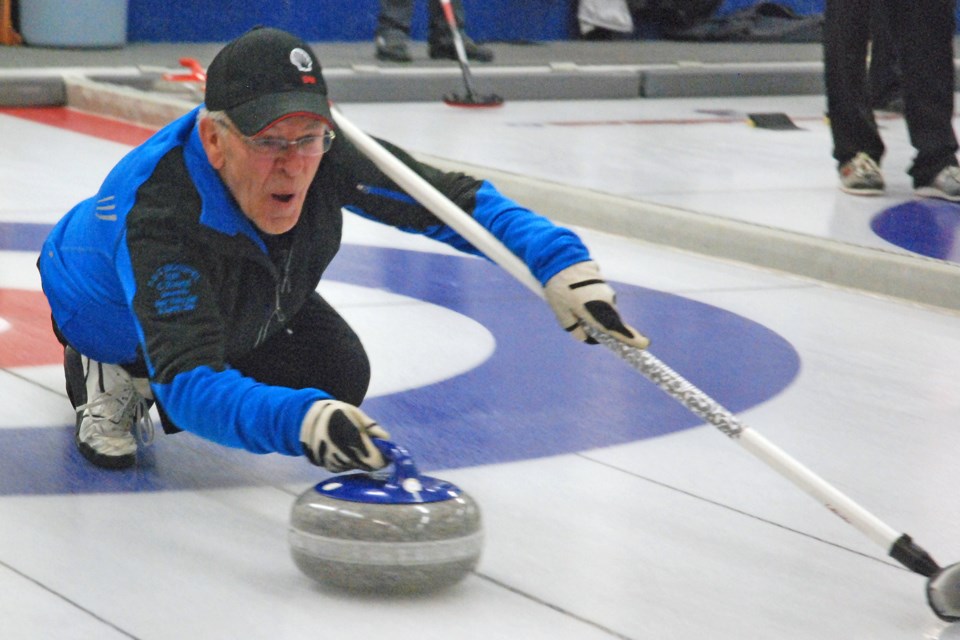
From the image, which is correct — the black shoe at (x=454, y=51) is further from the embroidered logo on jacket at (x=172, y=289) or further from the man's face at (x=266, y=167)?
the embroidered logo on jacket at (x=172, y=289)

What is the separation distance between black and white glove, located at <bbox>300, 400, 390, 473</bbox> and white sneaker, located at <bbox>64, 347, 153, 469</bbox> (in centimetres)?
70

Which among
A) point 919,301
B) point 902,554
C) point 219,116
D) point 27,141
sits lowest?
point 27,141

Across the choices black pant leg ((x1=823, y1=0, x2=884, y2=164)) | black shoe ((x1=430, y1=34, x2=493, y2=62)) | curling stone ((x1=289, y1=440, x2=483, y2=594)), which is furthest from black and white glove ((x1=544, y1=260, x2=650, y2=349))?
black shoe ((x1=430, y1=34, x2=493, y2=62))

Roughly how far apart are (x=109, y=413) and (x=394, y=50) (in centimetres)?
599

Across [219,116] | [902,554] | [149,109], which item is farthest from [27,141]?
[902,554]

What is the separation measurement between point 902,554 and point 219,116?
1.13m

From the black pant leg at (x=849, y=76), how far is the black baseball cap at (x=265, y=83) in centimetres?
311

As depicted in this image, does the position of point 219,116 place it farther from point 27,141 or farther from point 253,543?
point 27,141

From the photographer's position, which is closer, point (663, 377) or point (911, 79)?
point (663, 377)

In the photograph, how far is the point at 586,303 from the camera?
223cm

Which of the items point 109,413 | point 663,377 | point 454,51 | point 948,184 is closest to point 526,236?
point 663,377

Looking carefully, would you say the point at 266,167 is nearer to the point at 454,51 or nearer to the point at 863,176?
the point at 863,176

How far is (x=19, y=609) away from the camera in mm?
1900

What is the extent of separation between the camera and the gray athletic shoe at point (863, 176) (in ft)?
16.8
